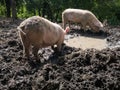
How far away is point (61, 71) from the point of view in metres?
8.12

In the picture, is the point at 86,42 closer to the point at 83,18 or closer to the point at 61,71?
the point at 83,18

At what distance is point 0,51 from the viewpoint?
10.1 metres

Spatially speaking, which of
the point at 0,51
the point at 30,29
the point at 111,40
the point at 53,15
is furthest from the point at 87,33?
the point at 53,15

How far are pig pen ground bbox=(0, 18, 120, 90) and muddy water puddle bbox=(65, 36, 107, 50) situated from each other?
1.74 m

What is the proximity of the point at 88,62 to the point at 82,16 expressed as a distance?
6.53 metres

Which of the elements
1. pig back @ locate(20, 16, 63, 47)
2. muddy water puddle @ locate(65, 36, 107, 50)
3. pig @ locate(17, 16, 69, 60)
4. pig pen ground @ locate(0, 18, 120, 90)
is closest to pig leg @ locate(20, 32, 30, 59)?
pig @ locate(17, 16, 69, 60)

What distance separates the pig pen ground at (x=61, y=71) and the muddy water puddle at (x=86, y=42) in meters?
1.74

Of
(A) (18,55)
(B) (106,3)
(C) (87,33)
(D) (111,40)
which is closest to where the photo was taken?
(A) (18,55)

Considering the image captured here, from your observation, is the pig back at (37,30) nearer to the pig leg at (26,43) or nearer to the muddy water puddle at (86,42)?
the pig leg at (26,43)

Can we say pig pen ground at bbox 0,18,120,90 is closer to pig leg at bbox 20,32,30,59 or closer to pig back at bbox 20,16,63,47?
pig leg at bbox 20,32,30,59

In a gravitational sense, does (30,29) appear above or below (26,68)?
above

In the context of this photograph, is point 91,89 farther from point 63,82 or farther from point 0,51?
point 0,51

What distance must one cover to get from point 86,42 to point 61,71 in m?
4.73

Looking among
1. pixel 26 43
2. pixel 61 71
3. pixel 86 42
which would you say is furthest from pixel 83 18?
pixel 61 71
